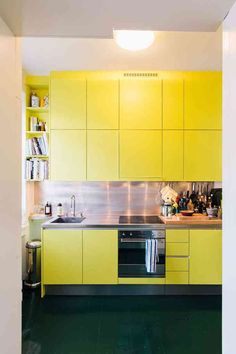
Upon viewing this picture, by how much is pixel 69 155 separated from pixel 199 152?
5.48 ft

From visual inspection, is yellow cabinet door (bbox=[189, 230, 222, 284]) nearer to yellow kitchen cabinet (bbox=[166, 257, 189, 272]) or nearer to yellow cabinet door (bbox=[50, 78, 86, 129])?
yellow kitchen cabinet (bbox=[166, 257, 189, 272])

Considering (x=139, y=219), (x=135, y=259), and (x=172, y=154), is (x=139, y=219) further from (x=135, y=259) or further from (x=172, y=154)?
(x=172, y=154)

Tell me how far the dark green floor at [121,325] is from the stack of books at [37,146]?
69.9 inches

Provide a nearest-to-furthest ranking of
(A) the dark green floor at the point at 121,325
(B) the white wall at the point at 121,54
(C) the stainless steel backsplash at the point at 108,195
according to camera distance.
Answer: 1. (A) the dark green floor at the point at 121,325
2. (B) the white wall at the point at 121,54
3. (C) the stainless steel backsplash at the point at 108,195

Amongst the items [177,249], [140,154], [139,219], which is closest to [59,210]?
[139,219]

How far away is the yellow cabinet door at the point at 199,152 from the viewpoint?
337cm

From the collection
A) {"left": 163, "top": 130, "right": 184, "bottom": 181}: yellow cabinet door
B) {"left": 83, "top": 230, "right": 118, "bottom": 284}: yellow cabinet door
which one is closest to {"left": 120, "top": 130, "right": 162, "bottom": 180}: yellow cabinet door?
{"left": 163, "top": 130, "right": 184, "bottom": 181}: yellow cabinet door

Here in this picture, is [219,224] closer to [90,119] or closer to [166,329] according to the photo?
[166,329]

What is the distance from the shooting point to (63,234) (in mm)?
3107

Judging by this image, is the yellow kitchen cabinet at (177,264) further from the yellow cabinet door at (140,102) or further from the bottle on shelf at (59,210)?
the yellow cabinet door at (140,102)

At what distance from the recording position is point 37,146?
350cm
